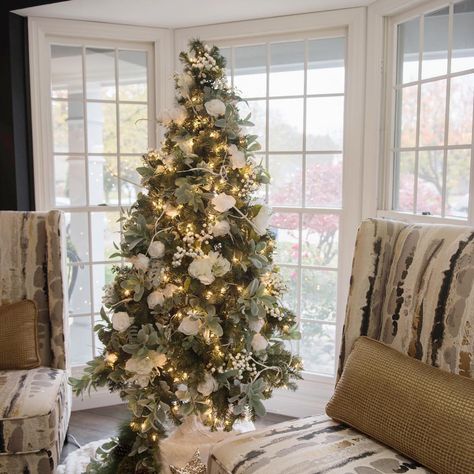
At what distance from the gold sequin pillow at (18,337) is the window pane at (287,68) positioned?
1733 mm

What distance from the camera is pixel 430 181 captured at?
2.45m

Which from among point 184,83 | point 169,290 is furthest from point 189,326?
point 184,83

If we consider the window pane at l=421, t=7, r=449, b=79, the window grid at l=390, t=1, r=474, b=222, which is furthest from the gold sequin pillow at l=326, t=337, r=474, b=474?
the window pane at l=421, t=7, r=449, b=79

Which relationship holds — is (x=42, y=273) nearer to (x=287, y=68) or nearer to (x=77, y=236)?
(x=77, y=236)

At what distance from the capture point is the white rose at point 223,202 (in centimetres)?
194

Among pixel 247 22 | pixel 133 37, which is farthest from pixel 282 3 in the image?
pixel 133 37

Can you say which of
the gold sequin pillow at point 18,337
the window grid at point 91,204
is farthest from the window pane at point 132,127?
the gold sequin pillow at point 18,337

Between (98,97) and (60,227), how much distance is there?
38.6 inches

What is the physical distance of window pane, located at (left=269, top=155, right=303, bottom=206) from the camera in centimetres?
296

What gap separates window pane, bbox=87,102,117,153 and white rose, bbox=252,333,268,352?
1.60 metres

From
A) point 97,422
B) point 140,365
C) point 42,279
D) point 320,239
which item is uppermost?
point 320,239

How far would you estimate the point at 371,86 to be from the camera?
2637 millimetres

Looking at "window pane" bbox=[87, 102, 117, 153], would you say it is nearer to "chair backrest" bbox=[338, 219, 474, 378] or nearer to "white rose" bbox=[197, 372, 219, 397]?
"white rose" bbox=[197, 372, 219, 397]

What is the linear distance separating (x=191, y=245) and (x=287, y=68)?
55.2 inches
